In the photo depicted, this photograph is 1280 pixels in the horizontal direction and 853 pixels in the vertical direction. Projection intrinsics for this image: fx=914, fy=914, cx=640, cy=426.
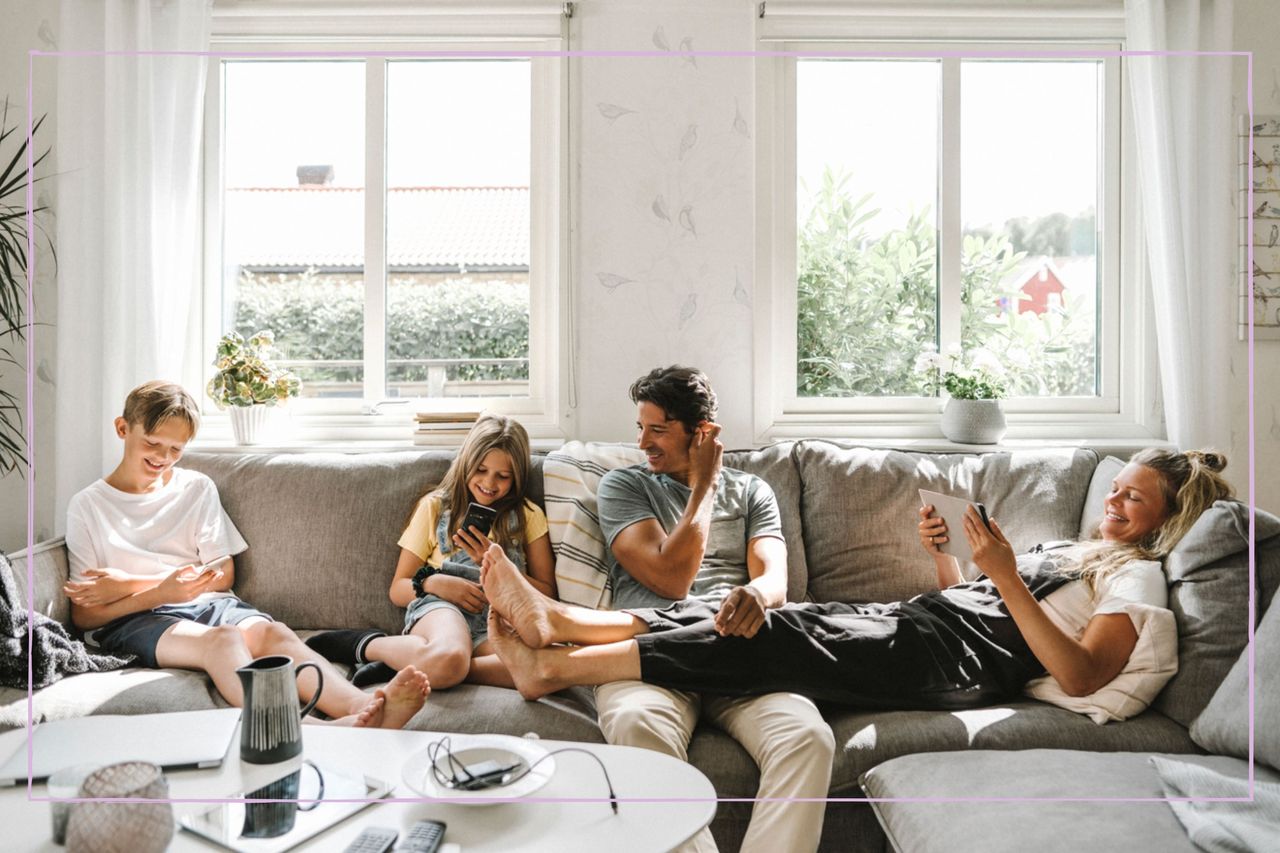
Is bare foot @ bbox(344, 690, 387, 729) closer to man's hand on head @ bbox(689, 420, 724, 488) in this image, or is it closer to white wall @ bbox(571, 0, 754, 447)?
man's hand on head @ bbox(689, 420, 724, 488)

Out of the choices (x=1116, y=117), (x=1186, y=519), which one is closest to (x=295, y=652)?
(x=1186, y=519)

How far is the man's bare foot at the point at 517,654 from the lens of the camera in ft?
6.03

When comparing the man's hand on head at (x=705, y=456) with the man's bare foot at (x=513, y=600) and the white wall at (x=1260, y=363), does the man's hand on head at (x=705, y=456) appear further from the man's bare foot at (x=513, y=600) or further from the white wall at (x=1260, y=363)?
the white wall at (x=1260, y=363)

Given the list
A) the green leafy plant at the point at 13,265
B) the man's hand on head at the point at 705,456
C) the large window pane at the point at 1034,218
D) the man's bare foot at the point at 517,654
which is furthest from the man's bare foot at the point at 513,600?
the large window pane at the point at 1034,218

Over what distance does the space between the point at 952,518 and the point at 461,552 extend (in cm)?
118

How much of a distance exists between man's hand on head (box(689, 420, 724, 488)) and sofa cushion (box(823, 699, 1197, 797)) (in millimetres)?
662

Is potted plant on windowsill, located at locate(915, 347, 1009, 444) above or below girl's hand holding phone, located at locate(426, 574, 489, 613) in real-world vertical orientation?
above

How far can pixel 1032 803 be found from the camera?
1.44m

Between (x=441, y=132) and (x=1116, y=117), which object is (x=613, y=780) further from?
(x=1116, y=117)

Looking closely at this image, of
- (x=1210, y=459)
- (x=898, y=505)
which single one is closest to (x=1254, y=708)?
(x=1210, y=459)

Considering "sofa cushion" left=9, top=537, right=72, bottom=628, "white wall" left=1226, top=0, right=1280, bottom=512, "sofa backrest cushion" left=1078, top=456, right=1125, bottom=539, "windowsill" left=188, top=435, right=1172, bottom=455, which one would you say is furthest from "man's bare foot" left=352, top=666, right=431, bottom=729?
"white wall" left=1226, top=0, right=1280, bottom=512

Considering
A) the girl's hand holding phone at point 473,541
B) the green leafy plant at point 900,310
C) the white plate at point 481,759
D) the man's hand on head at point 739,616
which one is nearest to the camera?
the white plate at point 481,759

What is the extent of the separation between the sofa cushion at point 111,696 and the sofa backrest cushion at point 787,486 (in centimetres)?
136

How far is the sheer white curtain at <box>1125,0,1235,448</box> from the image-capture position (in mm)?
2711
